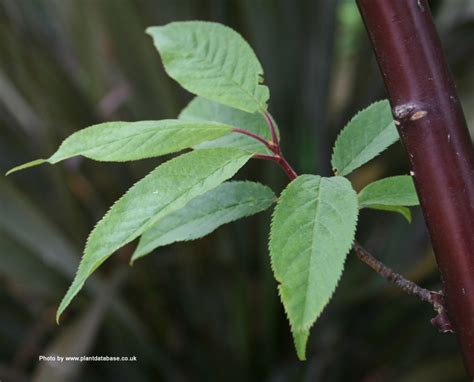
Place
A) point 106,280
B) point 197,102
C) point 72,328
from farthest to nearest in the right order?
point 106,280 → point 72,328 → point 197,102

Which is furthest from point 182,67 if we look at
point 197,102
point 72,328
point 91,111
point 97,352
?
point 97,352

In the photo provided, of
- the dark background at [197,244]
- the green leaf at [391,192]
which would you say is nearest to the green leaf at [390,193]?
the green leaf at [391,192]

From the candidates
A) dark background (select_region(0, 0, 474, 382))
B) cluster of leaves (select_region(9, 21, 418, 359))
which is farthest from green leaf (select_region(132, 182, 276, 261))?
dark background (select_region(0, 0, 474, 382))

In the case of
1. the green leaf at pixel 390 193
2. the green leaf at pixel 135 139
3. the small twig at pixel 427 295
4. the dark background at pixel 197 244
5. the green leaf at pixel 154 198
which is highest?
the green leaf at pixel 135 139

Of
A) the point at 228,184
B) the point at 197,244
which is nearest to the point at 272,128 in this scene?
the point at 228,184

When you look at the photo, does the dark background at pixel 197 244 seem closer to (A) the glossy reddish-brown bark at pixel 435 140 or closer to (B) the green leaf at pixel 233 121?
(B) the green leaf at pixel 233 121

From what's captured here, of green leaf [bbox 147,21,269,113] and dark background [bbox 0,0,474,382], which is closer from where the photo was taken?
green leaf [bbox 147,21,269,113]

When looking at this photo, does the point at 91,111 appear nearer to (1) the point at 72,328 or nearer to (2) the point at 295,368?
(1) the point at 72,328

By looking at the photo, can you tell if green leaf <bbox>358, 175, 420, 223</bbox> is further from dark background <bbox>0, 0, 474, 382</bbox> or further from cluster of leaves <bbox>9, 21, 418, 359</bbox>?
dark background <bbox>0, 0, 474, 382</bbox>
